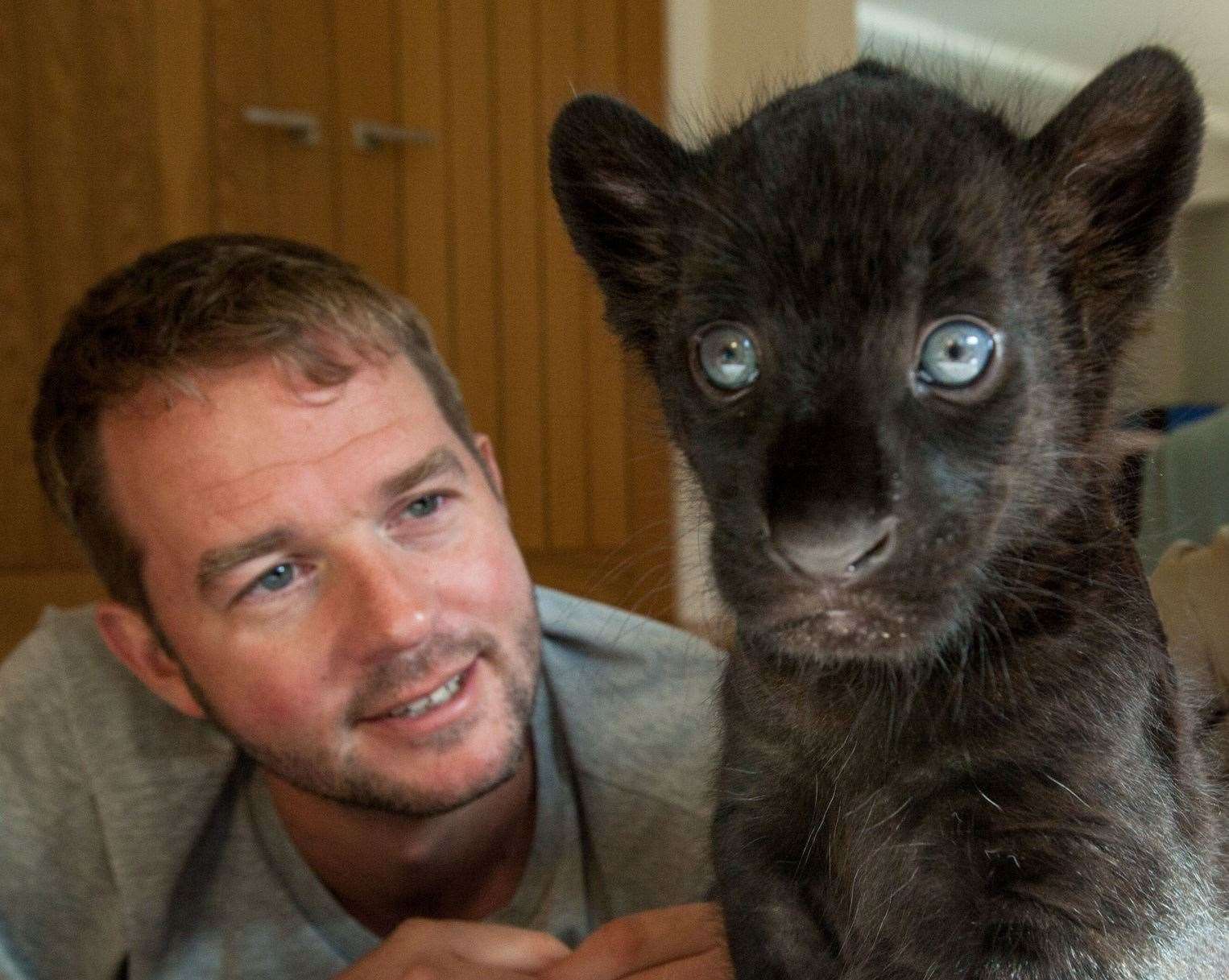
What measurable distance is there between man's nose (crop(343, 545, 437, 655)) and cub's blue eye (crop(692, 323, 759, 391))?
0.84 m

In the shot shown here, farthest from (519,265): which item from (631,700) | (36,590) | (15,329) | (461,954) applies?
(461,954)

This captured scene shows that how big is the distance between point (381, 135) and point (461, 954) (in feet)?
9.56

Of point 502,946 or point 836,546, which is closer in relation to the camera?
point 836,546

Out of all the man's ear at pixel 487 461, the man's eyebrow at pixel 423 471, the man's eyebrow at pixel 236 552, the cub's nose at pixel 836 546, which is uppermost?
the cub's nose at pixel 836 546

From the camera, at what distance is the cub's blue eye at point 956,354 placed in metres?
0.73

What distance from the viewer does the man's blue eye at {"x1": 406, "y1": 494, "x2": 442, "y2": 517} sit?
169cm

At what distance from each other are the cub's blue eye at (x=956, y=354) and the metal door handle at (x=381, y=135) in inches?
129

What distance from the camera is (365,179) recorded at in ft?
12.4

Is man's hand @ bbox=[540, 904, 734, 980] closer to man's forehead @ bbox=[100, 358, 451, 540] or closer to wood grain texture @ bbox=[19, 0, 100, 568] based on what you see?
man's forehead @ bbox=[100, 358, 451, 540]

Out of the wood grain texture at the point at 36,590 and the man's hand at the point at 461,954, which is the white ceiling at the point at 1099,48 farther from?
the wood grain texture at the point at 36,590

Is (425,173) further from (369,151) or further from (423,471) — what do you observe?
(423,471)

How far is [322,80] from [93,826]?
8.26 ft

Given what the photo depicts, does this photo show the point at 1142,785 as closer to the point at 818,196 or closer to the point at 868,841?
the point at 868,841

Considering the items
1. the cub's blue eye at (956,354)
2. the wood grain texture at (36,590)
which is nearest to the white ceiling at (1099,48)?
the cub's blue eye at (956,354)
